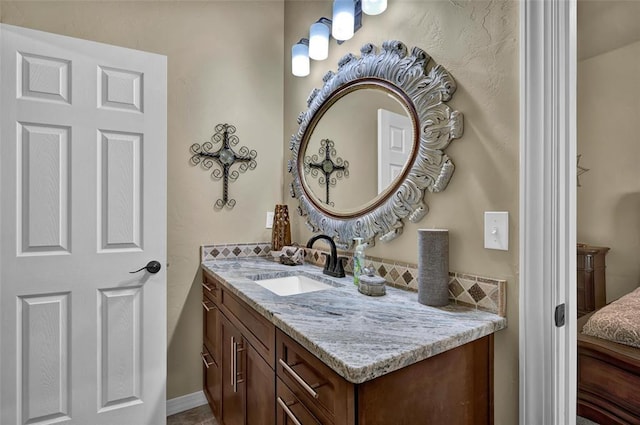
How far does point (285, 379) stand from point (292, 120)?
6.02 feet

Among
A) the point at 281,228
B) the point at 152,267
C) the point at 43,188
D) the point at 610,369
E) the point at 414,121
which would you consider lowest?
the point at 610,369

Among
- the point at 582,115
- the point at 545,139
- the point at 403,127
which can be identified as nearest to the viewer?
the point at 545,139

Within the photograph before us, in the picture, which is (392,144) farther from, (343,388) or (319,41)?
(343,388)

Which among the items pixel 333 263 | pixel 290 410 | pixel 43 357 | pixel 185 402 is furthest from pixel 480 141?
pixel 185 402

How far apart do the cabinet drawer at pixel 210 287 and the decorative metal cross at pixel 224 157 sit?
1.65 ft

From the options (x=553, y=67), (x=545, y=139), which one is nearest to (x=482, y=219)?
(x=545, y=139)

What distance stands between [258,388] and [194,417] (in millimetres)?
1135

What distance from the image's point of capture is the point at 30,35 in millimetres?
1509

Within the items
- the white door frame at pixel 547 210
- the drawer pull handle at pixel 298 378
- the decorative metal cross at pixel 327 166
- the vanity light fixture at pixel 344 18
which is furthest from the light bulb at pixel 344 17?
the drawer pull handle at pixel 298 378

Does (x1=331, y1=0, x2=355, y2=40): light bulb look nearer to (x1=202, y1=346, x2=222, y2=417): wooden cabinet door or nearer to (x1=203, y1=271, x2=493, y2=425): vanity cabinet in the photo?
(x1=203, y1=271, x2=493, y2=425): vanity cabinet

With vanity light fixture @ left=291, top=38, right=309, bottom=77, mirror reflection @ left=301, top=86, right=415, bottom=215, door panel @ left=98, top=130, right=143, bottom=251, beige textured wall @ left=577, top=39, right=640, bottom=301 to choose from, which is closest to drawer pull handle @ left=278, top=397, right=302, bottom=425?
mirror reflection @ left=301, top=86, right=415, bottom=215

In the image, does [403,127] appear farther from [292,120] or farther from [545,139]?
[292,120]

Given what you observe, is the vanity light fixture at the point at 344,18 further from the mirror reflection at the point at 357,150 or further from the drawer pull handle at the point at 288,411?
the drawer pull handle at the point at 288,411

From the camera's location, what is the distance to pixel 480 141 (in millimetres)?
1160
